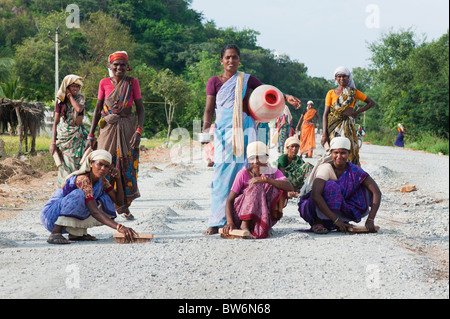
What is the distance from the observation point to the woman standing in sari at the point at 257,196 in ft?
20.0

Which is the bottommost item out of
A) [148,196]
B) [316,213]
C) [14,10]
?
[148,196]

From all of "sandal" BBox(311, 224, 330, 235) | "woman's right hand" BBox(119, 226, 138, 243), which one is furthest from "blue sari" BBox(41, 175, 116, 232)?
"sandal" BBox(311, 224, 330, 235)

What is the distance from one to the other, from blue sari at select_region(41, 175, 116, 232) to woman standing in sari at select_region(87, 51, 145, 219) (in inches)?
53.1

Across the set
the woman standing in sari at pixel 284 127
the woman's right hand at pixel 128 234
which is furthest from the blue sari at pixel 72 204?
the woman standing in sari at pixel 284 127

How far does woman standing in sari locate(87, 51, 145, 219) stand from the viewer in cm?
737

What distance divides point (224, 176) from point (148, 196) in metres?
4.44

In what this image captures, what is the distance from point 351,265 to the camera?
4.81m

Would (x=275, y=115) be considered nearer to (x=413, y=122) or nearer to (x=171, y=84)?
(x=171, y=84)

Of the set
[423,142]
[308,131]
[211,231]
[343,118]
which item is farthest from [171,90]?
[211,231]

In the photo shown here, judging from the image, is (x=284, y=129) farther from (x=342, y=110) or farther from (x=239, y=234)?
(x=239, y=234)

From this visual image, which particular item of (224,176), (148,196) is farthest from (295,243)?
(148,196)

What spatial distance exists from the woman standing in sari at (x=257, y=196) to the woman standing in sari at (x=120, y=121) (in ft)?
5.99
